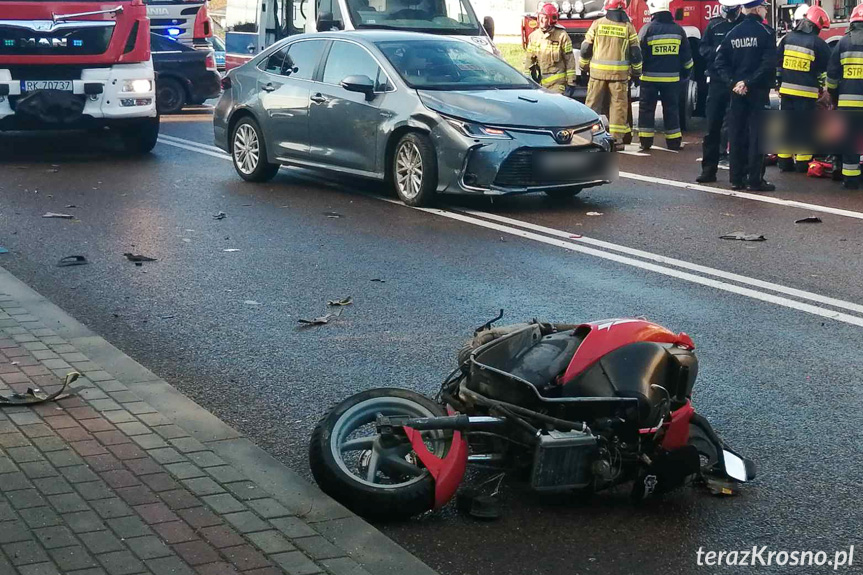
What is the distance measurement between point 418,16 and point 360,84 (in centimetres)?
671

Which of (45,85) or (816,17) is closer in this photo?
(816,17)

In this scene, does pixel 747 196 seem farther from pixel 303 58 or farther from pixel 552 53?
pixel 552 53

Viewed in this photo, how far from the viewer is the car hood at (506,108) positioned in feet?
38.3

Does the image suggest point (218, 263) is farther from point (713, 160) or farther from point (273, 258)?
point (713, 160)

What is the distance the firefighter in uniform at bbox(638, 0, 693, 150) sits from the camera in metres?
16.2

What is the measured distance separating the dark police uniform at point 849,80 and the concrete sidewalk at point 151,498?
9299 mm

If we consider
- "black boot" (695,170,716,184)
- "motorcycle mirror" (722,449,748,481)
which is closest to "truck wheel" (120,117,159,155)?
"black boot" (695,170,716,184)

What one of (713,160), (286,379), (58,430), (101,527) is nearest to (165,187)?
(713,160)

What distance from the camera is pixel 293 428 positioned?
5.64 meters

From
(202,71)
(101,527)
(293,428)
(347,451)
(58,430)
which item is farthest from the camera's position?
(202,71)

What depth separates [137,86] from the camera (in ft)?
51.1

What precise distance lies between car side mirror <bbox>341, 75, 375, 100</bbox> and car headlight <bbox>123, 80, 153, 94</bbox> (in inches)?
166

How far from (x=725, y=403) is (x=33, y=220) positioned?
23.8 feet

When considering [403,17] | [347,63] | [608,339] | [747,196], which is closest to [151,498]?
[608,339]
